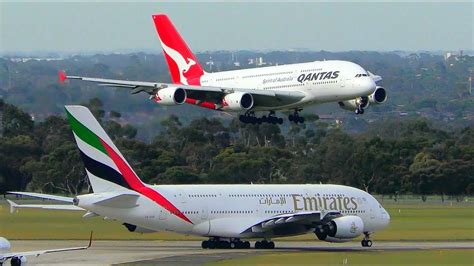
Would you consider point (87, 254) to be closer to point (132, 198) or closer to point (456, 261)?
point (132, 198)

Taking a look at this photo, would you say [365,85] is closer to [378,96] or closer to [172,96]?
[378,96]

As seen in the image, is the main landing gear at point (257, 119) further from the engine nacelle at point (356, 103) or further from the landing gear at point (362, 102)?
the landing gear at point (362, 102)

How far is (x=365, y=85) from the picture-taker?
58156 millimetres

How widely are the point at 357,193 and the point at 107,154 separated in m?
12.5

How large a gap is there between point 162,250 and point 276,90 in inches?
562

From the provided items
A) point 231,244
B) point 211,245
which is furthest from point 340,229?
point 211,245

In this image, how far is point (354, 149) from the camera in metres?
107

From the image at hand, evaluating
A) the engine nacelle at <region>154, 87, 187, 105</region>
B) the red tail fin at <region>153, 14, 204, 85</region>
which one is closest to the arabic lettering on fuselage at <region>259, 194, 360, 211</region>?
the engine nacelle at <region>154, 87, 187, 105</region>

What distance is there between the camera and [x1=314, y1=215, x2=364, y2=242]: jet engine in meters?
53.3

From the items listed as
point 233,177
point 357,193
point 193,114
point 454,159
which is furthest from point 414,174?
point 357,193

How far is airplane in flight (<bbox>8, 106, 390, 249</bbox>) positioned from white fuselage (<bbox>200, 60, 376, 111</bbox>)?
14.8ft

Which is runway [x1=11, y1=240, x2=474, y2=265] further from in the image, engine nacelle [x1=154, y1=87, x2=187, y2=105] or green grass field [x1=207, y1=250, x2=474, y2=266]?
engine nacelle [x1=154, y1=87, x2=187, y2=105]

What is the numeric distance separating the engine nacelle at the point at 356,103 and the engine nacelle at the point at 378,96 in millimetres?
237

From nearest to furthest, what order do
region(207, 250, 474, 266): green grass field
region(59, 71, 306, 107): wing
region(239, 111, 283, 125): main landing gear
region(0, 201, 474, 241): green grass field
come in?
region(207, 250, 474, 266): green grass field < region(0, 201, 474, 241): green grass field < region(59, 71, 306, 107): wing < region(239, 111, 283, 125): main landing gear
